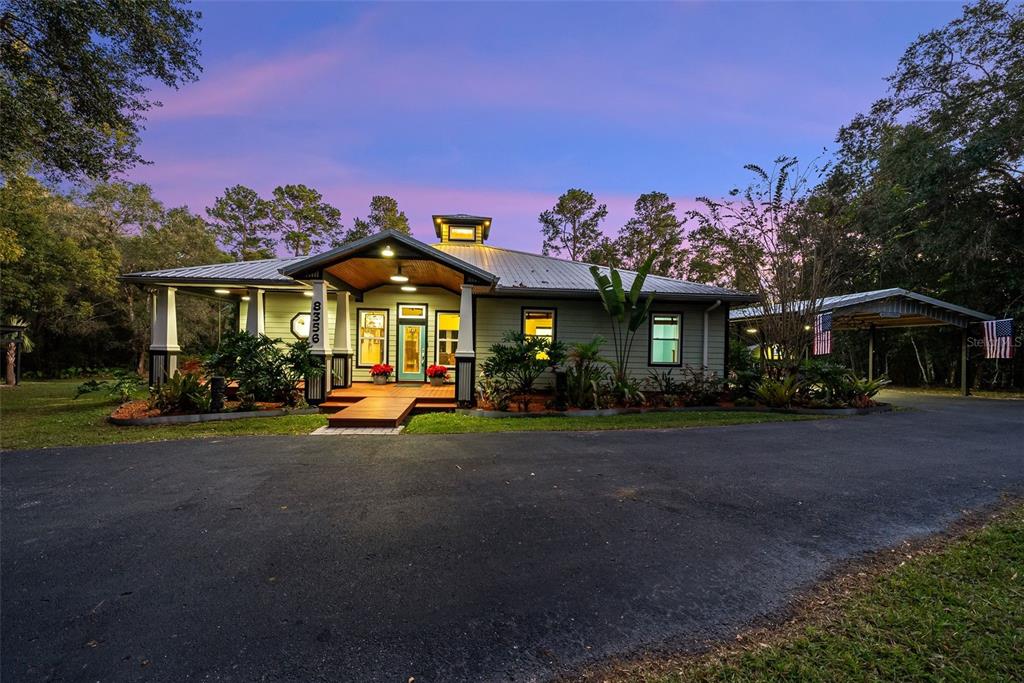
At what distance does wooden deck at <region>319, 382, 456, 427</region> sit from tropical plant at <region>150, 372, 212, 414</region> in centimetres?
218

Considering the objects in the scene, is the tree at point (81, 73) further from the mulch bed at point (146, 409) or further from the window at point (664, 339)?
the window at point (664, 339)

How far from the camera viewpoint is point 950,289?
Answer: 55.0ft

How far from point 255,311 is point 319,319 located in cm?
257

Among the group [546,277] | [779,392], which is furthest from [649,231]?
[779,392]

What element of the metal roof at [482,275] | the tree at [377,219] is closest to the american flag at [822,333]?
the metal roof at [482,275]

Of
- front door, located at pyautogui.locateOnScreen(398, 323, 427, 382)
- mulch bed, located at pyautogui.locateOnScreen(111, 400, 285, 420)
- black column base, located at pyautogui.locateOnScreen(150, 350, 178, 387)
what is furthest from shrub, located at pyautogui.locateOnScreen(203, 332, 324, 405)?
front door, located at pyautogui.locateOnScreen(398, 323, 427, 382)

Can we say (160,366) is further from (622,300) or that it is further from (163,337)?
(622,300)

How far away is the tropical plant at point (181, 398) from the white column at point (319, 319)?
2.21 metres

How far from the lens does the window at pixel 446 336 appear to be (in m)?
12.5

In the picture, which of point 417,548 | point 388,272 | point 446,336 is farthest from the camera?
point 446,336

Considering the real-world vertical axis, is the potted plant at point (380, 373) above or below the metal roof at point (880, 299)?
below

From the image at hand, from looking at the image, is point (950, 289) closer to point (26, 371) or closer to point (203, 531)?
point (203, 531)

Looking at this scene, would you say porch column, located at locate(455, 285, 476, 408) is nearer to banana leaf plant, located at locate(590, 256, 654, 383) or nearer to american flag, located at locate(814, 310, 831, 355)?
banana leaf plant, located at locate(590, 256, 654, 383)

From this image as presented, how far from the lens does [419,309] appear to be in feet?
40.7
